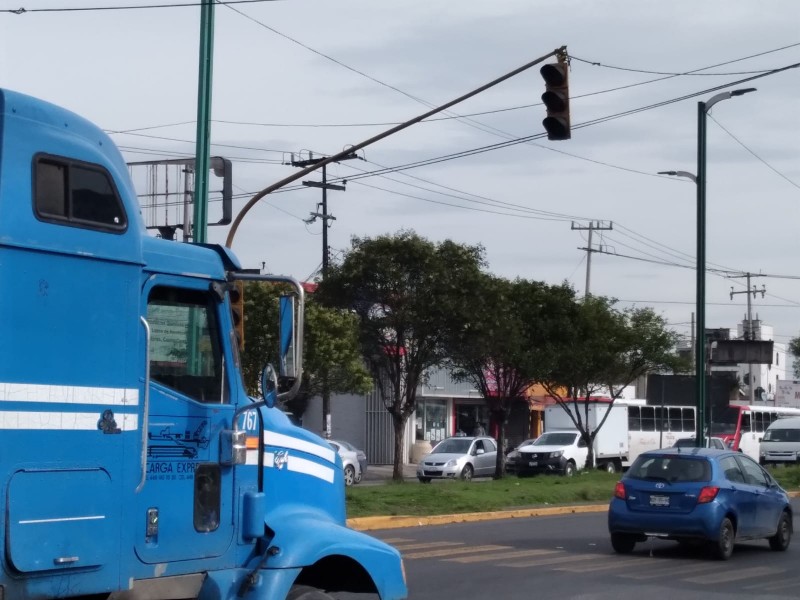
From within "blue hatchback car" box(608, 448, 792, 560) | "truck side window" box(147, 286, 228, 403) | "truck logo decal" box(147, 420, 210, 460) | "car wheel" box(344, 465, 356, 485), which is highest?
"truck side window" box(147, 286, 228, 403)

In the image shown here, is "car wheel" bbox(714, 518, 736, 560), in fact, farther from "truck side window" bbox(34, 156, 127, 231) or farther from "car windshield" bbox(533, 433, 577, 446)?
"car windshield" bbox(533, 433, 577, 446)

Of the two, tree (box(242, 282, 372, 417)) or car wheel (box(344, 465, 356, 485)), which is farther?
car wheel (box(344, 465, 356, 485))

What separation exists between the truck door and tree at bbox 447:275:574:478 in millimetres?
24915

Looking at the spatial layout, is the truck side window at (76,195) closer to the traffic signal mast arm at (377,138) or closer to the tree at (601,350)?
the traffic signal mast arm at (377,138)

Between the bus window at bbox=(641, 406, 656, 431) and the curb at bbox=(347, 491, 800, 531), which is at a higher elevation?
the bus window at bbox=(641, 406, 656, 431)

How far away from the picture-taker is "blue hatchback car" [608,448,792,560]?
16656 mm

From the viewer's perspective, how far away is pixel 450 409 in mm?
56562

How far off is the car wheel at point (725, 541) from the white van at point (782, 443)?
114ft

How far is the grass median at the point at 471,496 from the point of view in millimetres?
22375

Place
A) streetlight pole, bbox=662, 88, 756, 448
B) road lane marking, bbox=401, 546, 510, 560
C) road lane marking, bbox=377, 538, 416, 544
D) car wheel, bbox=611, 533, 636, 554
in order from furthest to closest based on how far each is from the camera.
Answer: streetlight pole, bbox=662, 88, 756, 448 → road lane marking, bbox=377, 538, 416, 544 → car wheel, bbox=611, 533, 636, 554 → road lane marking, bbox=401, 546, 510, 560

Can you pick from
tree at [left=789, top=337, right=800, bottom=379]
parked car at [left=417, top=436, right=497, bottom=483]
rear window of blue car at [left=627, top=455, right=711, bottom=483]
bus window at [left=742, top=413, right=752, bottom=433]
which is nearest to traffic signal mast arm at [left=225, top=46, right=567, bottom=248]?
rear window of blue car at [left=627, top=455, right=711, bottom=483]

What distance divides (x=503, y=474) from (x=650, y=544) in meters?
18.6

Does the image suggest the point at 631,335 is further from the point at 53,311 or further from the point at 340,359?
the point at 53,311

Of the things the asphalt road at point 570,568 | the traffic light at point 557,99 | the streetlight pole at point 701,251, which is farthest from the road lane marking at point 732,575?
the streetlight pole at point 701,251
